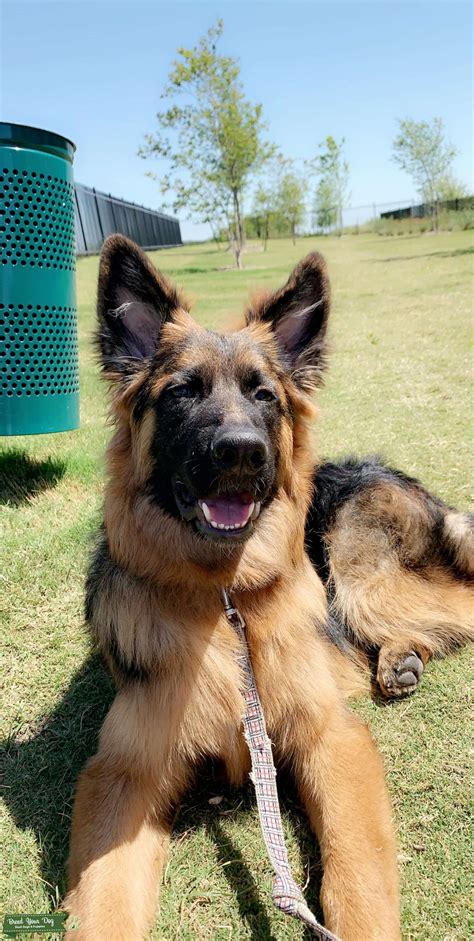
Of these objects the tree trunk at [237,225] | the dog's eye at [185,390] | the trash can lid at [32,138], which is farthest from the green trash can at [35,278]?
the tree trunk at [237,225]

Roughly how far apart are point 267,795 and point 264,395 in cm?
179

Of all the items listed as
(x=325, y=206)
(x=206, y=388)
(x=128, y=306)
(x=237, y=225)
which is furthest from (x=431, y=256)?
(x=325, y=206)

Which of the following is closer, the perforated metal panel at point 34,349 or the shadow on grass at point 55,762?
the shadow on grass at point 55,762

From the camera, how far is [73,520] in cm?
558

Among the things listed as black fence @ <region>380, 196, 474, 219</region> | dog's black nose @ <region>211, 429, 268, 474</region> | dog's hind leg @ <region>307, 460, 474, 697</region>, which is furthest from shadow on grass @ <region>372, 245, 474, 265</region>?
dog's black nose @ <region>211, 429, 268, 474</region>

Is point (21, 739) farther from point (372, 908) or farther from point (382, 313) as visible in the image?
point (382, 313)

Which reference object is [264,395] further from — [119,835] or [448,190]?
[448,190]

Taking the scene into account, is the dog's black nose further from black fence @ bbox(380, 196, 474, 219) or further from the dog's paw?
black fence @ bbox(380, 196, 474, 219)

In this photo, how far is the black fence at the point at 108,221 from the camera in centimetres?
Answer: 3039

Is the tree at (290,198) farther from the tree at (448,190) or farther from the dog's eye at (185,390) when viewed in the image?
the dog's eye at (185,390)

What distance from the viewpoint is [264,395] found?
320 centimetres

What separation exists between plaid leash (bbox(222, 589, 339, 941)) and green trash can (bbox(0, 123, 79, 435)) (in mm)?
3279

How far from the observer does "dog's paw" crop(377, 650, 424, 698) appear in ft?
11.8

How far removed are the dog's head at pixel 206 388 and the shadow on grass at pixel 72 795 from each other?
1280 millimetres
